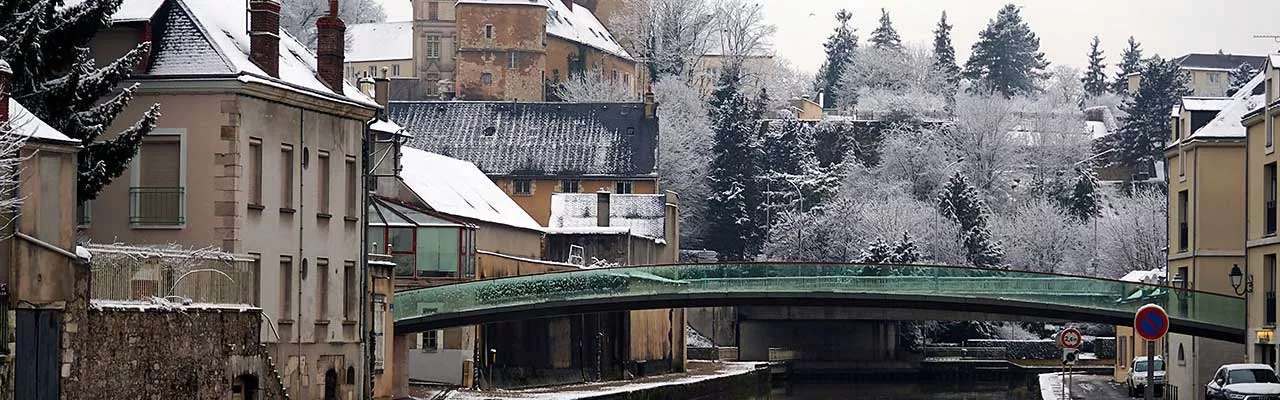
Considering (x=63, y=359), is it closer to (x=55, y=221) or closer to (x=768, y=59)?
(x=55, y=221)

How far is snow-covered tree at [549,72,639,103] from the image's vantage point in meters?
137

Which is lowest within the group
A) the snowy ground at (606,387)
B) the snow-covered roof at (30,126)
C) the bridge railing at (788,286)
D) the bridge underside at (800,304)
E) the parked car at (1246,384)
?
the snowy ground at (606,387)

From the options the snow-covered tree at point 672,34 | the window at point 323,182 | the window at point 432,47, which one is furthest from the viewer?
the window at point 432,47

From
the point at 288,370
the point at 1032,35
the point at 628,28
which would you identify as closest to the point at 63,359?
the point at 288,370

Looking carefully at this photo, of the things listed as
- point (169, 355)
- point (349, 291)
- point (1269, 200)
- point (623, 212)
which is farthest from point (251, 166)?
point (623, 212)

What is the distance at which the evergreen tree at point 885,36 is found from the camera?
595ft

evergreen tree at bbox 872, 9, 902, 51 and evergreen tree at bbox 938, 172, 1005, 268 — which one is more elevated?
evergreen tree at bbox 872, 9, 902, 51

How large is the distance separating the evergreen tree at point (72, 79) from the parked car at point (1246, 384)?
1866cm

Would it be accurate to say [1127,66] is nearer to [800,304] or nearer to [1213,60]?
[1213,60]

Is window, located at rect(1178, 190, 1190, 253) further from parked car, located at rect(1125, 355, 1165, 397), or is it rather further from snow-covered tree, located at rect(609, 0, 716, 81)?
snow-covered tree, located at rect(609, 0, 716, 81)

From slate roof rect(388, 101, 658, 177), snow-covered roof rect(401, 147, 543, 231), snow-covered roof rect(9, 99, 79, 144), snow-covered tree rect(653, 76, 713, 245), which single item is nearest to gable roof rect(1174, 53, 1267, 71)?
snow-covered tree rect(653, 76, 713, 245)

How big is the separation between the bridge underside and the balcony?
37.9 feet

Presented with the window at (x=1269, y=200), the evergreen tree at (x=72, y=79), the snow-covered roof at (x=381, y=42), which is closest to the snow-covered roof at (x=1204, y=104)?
the window at (x=1269, y=200)

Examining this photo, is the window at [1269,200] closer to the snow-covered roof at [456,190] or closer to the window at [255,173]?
the window at [255,173]
